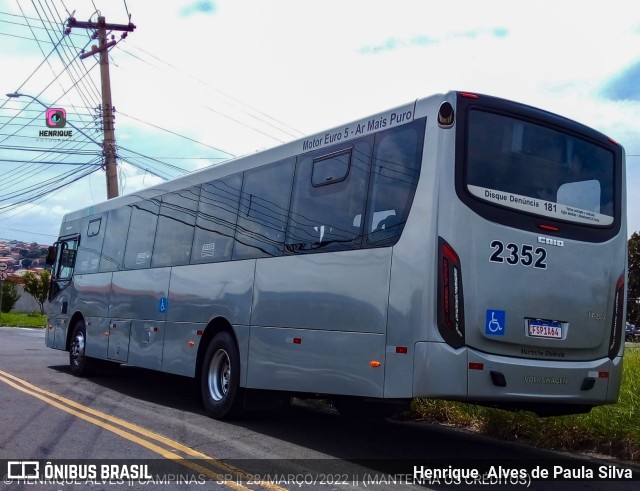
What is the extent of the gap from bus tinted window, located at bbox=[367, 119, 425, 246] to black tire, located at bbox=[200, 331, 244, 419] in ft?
9.62

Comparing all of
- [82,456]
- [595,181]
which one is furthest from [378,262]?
[82,456]

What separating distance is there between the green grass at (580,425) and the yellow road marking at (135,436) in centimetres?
353

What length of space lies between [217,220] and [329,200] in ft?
8.69

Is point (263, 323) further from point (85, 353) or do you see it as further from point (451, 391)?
point (85, 353)

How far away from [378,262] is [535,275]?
142cm

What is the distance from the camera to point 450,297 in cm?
642

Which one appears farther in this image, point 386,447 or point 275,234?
point 275,234

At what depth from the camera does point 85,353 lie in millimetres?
13883

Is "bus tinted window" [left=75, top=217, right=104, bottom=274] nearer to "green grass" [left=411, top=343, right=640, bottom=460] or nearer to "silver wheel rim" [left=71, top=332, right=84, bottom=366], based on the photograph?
"silver wheel rim" [left=71, top=332, right=84, bottom=366]

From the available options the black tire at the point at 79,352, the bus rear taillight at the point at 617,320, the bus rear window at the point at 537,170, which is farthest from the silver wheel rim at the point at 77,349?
the bus rear taillight at the point at 617,320

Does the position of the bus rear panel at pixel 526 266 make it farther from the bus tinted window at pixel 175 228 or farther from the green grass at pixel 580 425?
the bus tinted window at pixel 175 228

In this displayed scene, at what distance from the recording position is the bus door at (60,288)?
598 inches

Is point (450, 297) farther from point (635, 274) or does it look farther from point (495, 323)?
point (635, 274)

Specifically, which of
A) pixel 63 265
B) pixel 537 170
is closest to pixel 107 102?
pixel 63 265
